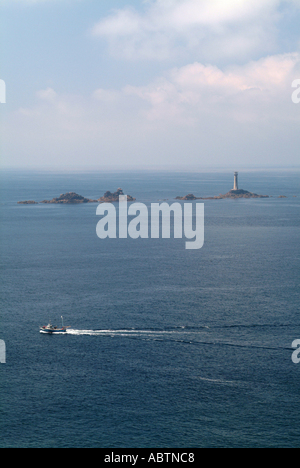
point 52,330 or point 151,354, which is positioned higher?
point 52,330

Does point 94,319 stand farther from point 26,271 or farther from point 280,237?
point 280,237

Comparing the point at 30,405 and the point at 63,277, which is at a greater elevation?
the point at 63,277

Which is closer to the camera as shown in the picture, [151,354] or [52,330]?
[151,354]

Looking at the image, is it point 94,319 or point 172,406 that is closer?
point 172,406

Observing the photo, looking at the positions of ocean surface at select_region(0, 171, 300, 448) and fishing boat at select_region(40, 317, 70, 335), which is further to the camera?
fishing boat at select_region(40, 317, 70, 335)
